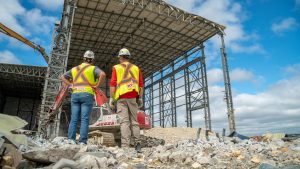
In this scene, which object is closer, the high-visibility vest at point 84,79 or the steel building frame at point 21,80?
the high-visibility vest at point 84,79

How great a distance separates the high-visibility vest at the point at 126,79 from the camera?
4.76 metres

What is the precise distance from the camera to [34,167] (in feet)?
8.45

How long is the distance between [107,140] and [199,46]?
1596 centimetres

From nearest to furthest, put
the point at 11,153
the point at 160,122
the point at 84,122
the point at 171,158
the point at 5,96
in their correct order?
the point at 11,153 < the point at 171,158 < the point at 84,122 < the point at 160,122 < the point at 5,96

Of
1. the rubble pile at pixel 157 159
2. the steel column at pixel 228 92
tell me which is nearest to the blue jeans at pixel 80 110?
the rubble pile at pixel 157 159

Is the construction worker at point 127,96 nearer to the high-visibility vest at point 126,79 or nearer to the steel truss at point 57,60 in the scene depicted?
the high-visibility vest at point 126,79

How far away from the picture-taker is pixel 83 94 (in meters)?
4.83

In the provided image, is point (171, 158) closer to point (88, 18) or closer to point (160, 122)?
point (88, 18)

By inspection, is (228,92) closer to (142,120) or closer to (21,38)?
(142,120)

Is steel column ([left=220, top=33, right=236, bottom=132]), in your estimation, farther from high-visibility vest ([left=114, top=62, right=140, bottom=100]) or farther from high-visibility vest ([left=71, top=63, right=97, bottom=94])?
high-visibility vest ([left=71, top=63, right=97, bottom=94])

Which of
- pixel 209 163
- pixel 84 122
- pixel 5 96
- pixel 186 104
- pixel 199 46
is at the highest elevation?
pixel 199 46

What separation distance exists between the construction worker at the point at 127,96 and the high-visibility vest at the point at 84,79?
18.7 inches

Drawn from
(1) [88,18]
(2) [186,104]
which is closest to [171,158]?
(1) [88,18]

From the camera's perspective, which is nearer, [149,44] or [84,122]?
[84,122]
